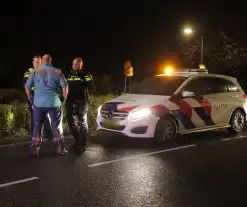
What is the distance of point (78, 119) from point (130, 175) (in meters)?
2.55

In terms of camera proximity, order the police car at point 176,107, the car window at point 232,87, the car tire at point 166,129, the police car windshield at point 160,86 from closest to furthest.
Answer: the police car at point 176,107, the car tire at point 166,129, the police car windshield at point 160,86, the car window at point 232,87

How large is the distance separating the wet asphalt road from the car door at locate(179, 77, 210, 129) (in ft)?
2.73

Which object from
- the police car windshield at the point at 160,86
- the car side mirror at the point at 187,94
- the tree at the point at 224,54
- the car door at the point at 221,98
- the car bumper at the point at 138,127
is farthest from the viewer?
the tree at the point at 224,54

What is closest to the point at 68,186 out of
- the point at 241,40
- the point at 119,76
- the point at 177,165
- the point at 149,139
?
the point at 177,165

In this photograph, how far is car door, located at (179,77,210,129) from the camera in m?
10.1

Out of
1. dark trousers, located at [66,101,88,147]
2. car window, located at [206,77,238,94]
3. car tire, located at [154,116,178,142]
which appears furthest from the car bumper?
car window, located at [206,77,238,94]

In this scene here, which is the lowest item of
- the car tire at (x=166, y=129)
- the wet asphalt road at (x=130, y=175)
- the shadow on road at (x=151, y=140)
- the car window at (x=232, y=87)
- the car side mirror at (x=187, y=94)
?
the wet asphalt road at (x=130, y=175)

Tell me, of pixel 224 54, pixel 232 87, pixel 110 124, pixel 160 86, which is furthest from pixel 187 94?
pixel 224 54

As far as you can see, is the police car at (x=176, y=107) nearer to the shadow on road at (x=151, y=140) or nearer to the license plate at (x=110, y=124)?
the license plate at (x=110, y=124)

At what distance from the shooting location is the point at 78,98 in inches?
348

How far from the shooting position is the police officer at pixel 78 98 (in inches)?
347

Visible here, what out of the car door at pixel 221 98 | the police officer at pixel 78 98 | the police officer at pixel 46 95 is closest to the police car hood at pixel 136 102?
the police officer at pixel 78 98

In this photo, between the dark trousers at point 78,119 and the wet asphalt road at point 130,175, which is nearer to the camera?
the wet asphalt road at point 130,175

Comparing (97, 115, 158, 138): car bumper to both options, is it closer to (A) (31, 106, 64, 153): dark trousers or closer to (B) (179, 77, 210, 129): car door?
(B) (179, 77, 210, 129): car door
